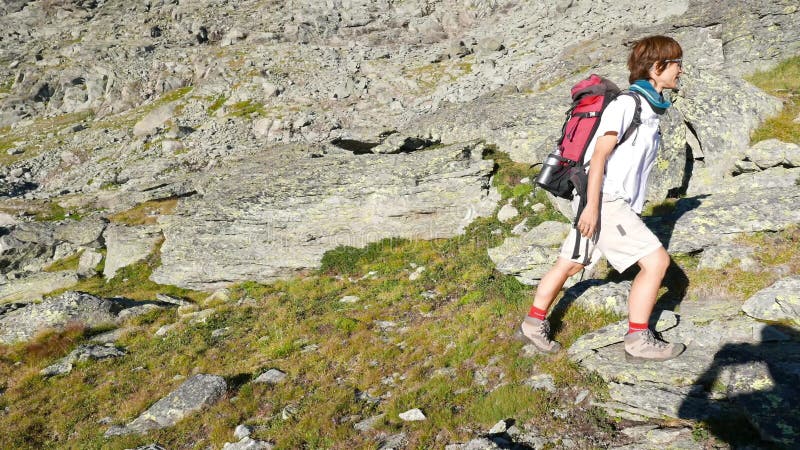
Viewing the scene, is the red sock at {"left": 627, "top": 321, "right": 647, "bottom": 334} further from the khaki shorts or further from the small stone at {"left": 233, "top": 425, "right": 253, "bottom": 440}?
the small stone at {"left": 233, "top": 425, "right": 253, "bottom": 440}

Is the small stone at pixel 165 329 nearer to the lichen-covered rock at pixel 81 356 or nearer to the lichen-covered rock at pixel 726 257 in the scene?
the lichen-covered rock at pixel 81 356

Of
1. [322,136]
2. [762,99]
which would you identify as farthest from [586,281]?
[322,136]

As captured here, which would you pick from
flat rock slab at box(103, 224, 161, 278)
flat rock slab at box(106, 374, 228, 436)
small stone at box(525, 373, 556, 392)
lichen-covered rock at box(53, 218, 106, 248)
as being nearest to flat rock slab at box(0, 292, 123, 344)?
flat rock slab at box(103, 224, 161, 278)

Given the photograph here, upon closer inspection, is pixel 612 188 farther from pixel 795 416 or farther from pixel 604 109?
pixel 795 416

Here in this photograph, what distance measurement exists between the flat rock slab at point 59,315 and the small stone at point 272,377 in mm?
10915

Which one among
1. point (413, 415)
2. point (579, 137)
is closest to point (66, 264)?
point (413, 415)

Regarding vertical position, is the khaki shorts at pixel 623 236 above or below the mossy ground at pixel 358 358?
above

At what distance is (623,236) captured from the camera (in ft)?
19.2

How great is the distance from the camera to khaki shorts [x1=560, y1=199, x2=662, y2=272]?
19.1 ft

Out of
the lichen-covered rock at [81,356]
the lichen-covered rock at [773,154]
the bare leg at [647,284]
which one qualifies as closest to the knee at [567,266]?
the bare leg at [647,284]

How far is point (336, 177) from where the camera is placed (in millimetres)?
19562

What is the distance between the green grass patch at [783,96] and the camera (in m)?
12.2

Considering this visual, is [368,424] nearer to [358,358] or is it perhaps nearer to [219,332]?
[358,358]

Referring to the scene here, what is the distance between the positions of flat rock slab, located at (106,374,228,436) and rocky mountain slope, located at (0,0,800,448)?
82mm
